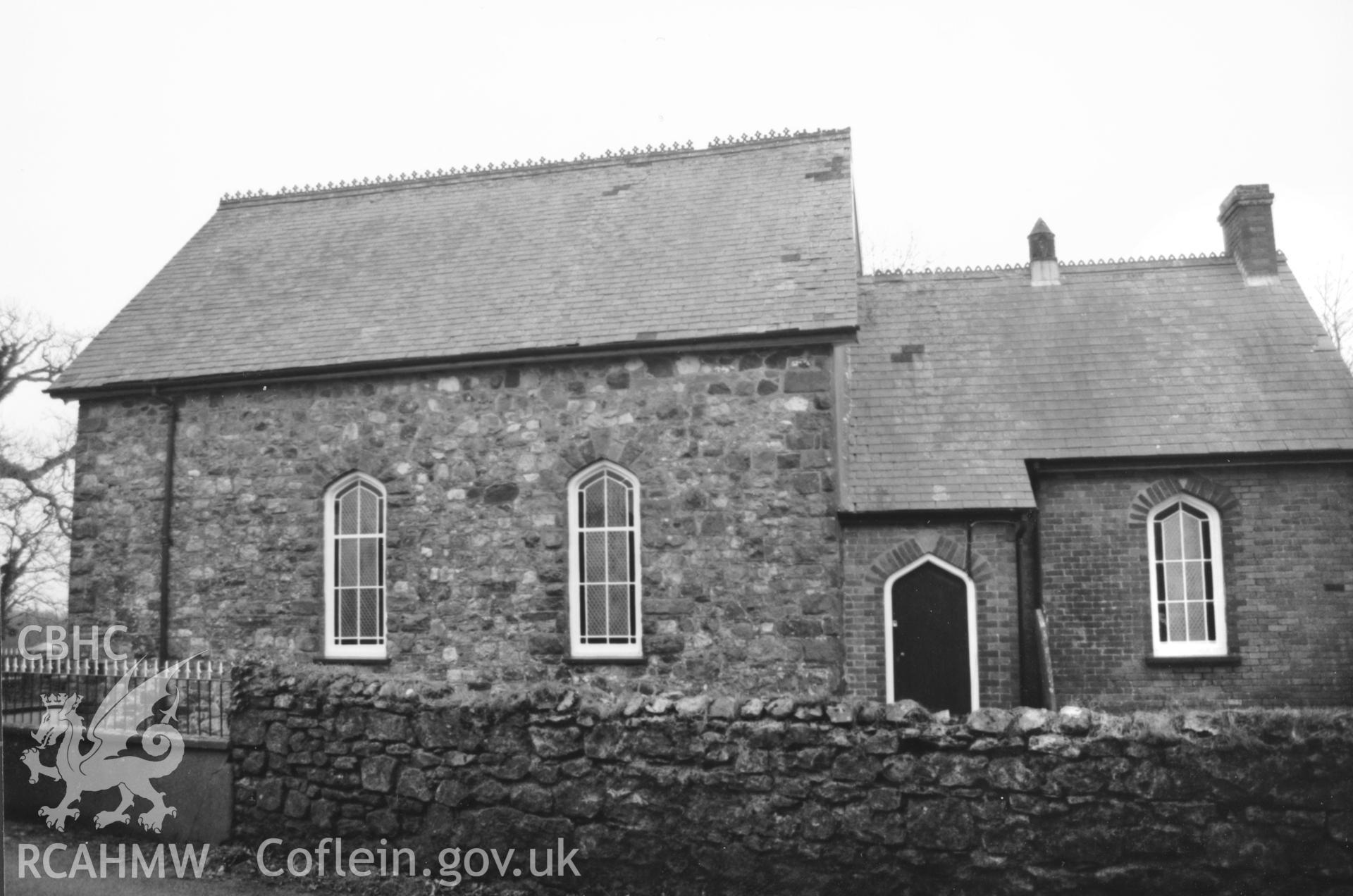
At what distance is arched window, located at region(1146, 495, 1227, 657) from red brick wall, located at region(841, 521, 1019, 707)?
2.23 m

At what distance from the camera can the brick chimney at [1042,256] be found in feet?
59.2

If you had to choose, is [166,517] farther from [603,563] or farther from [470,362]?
[603,563]

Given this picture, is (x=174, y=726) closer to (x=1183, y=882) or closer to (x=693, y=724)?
(x=693, y=724)

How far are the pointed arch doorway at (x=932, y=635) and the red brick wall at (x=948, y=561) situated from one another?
0.11 meters

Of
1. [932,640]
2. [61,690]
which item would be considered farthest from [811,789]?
[61,690]

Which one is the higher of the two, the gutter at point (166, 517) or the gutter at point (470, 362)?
the gutter at point (470, 362)

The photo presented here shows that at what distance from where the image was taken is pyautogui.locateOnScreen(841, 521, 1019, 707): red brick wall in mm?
→ 13680

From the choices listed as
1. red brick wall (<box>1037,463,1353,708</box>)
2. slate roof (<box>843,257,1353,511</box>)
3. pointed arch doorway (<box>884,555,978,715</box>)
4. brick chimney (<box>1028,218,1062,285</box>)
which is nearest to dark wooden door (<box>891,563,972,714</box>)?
pointed arch doorway (<box>884,555,978,715</box>)

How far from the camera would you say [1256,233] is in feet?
57.3

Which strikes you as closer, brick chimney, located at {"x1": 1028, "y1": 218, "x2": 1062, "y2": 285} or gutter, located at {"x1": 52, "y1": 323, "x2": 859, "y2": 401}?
gutter, located at {"x1": 52, "y1": 323, "x2": 859, "y2": 401}

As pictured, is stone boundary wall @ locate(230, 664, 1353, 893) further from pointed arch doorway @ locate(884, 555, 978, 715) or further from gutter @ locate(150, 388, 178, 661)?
gutter @ locate(150, 388, 178, 661)

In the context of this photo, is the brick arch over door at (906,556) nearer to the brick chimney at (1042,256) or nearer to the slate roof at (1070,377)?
the slate roof at (1070,377)

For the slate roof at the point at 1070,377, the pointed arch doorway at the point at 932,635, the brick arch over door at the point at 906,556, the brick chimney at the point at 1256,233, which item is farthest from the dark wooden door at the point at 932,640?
the brick chimney at the point at 1256,233

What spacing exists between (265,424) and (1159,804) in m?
13.0
